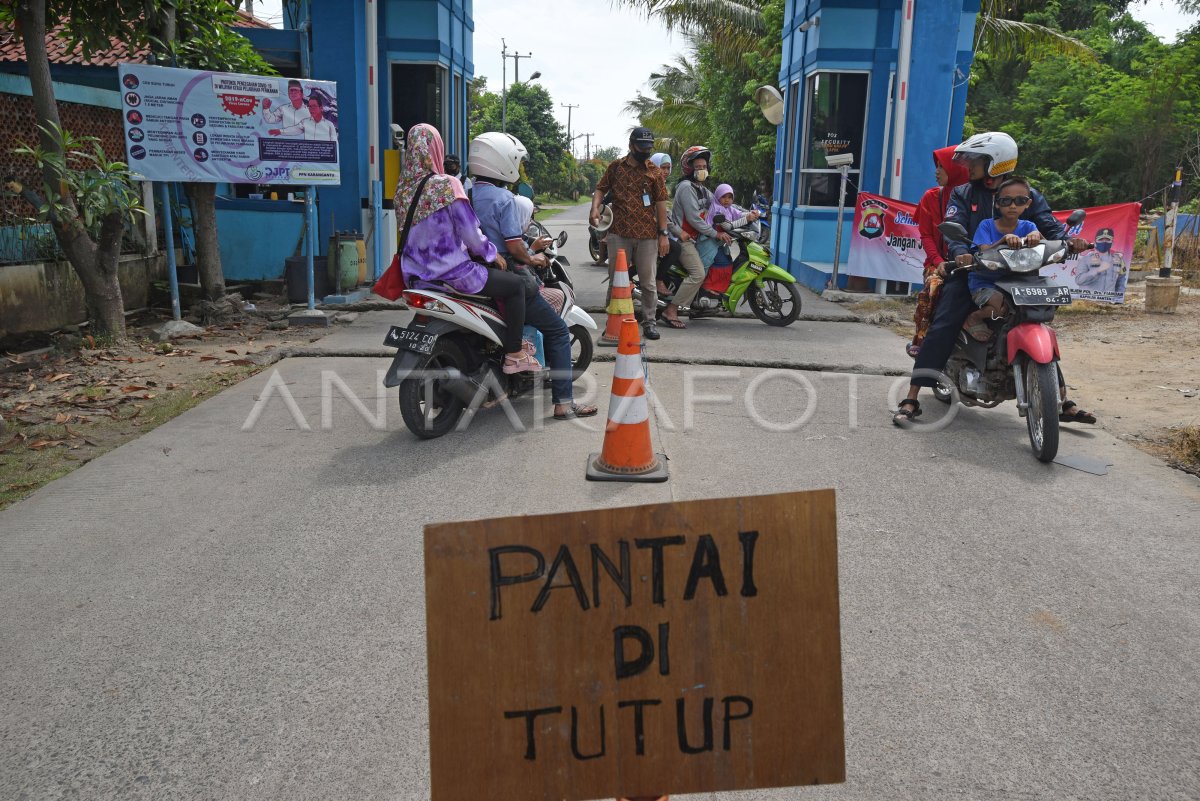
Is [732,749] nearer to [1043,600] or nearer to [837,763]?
[837,763]

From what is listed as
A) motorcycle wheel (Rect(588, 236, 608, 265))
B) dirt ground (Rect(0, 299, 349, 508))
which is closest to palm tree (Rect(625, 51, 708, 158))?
motorcycle wheel (Rect(588, 236, 608, 265))

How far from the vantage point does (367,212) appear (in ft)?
41.0

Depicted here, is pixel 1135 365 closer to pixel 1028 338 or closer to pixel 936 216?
pixel 936 216

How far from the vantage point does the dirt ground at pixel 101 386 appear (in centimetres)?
564

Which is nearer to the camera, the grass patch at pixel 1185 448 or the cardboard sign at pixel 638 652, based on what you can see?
the cardboard sign at pixel 638 652

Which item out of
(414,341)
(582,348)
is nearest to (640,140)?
(582,348)

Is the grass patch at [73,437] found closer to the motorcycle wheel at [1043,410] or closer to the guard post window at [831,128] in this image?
the motorcycle wheel at [1043,410]

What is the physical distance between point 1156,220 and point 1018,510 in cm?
1669

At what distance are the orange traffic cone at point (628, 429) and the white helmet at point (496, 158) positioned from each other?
1.46 metres

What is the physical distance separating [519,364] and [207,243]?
237 inches

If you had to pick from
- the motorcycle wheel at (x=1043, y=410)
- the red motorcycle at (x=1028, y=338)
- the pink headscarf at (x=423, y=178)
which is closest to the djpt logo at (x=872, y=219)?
the red motorcycle at (x=1028, y=338)

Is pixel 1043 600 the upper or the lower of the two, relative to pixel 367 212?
lower

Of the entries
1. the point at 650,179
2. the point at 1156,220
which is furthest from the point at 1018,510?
the point at 1156,220

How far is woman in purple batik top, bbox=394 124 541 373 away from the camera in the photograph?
5605 mm
